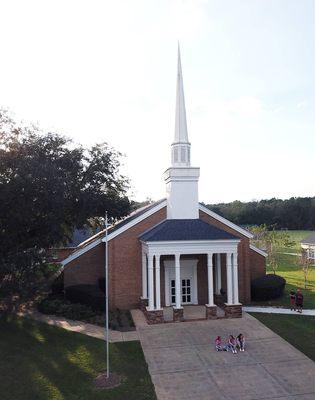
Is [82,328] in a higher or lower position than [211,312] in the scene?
lower

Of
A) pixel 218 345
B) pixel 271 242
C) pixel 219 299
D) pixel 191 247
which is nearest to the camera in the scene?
pixel 218 345

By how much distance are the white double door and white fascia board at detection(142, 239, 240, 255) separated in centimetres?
324

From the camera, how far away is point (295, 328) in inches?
819

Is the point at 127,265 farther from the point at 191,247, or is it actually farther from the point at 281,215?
the point at 281,215

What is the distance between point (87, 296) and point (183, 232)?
714cm

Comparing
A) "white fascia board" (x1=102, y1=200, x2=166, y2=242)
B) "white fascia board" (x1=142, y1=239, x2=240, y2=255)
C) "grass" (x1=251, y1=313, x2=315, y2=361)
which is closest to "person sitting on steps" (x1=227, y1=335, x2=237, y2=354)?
"grass" (x1=251, y1=313, x2=315, y2=361)

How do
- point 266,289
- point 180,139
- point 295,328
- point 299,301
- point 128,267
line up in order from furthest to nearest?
point 266,289 → point 180,139 → point 128,267 → point 299,301 → point 295,328

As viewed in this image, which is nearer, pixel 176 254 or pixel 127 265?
pixel 176 254

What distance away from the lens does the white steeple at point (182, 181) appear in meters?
26.1

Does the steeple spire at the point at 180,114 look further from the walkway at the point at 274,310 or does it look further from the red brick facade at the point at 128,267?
the walkway at the point at 274,310

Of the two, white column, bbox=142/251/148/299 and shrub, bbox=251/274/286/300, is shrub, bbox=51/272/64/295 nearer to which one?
white column, bbox=142/251/148/299

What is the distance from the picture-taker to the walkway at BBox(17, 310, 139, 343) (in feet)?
64.7

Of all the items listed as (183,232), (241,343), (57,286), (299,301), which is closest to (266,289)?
(299,301)

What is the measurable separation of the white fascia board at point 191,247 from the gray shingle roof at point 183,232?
0.24 meters
